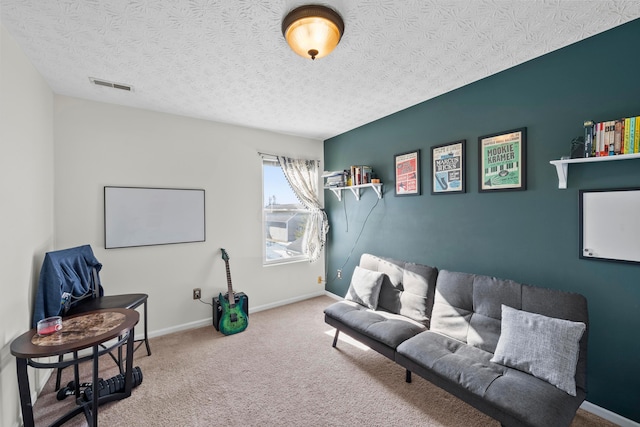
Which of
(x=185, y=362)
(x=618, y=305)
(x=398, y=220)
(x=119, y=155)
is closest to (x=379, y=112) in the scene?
(x=398, y=220)

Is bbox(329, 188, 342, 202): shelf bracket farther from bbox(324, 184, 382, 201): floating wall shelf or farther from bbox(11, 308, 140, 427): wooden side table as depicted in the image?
bbox(11, 308, 140, 427): wooden side table

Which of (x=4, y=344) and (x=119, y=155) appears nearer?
(x=4, y=344)

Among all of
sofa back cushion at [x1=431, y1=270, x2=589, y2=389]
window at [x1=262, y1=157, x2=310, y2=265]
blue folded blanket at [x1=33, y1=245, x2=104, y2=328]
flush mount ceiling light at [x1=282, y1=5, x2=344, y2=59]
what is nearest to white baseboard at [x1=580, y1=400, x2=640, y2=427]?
sofa back cushion at [x1=431, y1=270, x2=589, y2=389]

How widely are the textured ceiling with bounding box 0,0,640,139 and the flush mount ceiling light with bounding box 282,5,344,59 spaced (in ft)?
0.18

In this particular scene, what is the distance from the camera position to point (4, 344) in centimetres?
162

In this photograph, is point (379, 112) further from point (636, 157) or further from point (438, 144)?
point (636, 157)

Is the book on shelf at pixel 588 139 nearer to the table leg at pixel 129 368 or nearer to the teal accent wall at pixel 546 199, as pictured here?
the teal accent wall at pixel 546 199

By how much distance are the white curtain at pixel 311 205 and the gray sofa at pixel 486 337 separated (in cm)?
158

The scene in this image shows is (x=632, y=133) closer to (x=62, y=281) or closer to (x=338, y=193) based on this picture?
(x=338, y=193)

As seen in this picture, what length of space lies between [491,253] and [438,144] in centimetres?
117

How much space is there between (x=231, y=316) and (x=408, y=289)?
1.98 meters

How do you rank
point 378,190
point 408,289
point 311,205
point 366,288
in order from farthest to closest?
1. point 311,205
2. point 378,190
3. point 366,288
4. point 408,289

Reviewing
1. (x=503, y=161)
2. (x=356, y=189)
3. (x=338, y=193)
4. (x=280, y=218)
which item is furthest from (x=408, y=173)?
(x=280, y=218)

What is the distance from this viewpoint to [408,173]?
3.09m
